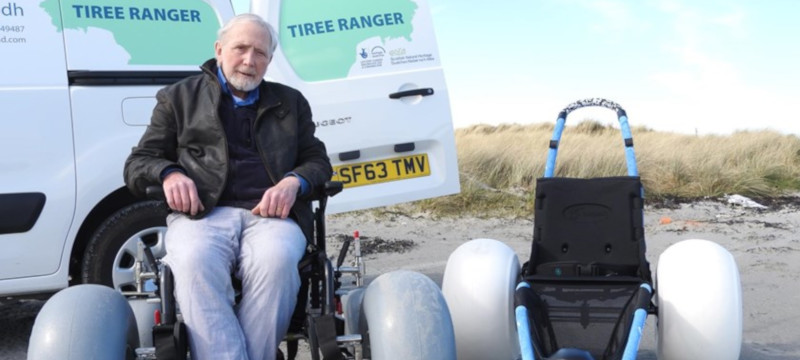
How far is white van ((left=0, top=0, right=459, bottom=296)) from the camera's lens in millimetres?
4043

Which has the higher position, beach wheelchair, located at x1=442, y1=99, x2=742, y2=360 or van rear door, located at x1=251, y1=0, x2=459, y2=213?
van rear door, located at x1=251, y1=0, x2=459, y2=213

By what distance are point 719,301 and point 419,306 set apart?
4.61 ft

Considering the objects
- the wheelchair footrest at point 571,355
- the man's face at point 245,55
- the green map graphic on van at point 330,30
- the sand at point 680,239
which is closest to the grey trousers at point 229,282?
the man's face at point 245,55

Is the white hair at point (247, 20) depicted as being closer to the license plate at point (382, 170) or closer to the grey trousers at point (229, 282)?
the grey trousers at point (229, 282)

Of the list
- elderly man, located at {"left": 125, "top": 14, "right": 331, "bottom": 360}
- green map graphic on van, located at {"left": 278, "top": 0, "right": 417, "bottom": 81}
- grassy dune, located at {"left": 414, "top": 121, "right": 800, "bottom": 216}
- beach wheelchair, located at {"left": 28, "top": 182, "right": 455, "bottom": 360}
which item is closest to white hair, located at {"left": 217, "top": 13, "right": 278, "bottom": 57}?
elderly man, located at {"left": 125, "top": 14, "right": 331, "bottom": 360}

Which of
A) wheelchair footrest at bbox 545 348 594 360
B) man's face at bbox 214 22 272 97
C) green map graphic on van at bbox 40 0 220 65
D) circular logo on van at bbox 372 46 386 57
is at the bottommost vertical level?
wheelchair footrest at bbox 545 348 594 360

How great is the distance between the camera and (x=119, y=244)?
4258 millimetres

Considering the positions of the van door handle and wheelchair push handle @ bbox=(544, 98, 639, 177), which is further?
the van door handle

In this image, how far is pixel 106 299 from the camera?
2.67 m

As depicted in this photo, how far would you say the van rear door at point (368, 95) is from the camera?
482cm

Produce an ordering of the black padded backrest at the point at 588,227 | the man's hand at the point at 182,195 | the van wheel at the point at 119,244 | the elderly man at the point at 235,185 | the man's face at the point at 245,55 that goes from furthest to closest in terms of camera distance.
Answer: the van wheel at the point at 119,244, the black padded backrest at the point at 588,227, the man's face at the point at 245,55, the man's hand at the point at 182,195, the elderly man at the point at 235,185

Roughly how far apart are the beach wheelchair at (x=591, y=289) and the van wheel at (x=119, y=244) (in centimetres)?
171

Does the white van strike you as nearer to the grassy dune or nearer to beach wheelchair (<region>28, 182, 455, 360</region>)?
beach wheelchair (<region>28, 182, 455, 360</region>)

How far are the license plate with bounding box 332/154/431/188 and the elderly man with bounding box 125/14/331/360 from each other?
1518 millimetres
